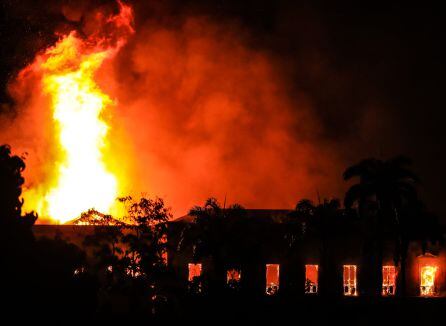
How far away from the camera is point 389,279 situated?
42938mm

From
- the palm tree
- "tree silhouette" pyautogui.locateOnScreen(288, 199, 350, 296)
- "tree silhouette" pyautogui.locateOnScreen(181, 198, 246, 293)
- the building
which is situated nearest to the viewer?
the palm tree

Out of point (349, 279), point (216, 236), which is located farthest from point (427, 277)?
point (216, 236)

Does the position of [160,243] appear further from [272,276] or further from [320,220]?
[272,276]

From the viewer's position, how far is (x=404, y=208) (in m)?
35.3

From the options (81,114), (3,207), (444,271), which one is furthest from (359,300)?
(81,114)

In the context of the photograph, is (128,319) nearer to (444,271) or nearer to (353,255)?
(353,255)

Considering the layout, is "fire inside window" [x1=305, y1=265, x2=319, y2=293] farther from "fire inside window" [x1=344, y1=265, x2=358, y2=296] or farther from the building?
"fire inside window" [x1=344, y1=265, x2=358, y2=296]

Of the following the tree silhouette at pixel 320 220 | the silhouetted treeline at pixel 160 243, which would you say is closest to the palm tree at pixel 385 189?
the silhouetted treeline at pixel 160 243

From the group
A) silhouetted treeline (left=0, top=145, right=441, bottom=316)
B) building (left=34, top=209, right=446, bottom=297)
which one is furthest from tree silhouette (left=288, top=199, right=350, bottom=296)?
building (left=34, top=209, right=446, bottom=297)

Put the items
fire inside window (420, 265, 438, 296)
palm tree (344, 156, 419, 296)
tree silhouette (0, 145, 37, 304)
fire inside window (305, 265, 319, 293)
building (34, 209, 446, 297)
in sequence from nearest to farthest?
tree silhouette (0, 145, 37, 304), palm tree (344, 156, 419, 296), building (34, 209, 446, 297), fire inside window (420, 265, 438, 296), fire inside window (305, 265, 319, 293)

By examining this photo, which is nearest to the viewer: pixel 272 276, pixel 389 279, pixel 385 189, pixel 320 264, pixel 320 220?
pixel 385 189

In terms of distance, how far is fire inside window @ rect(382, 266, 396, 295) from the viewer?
42656 mm

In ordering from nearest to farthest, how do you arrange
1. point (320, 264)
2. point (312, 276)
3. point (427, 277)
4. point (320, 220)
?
1. point (320, 220)
2. point (320, 264)
3. point (427, 277)
4. point (312, 276)

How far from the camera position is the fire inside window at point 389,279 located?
42.7 metres
